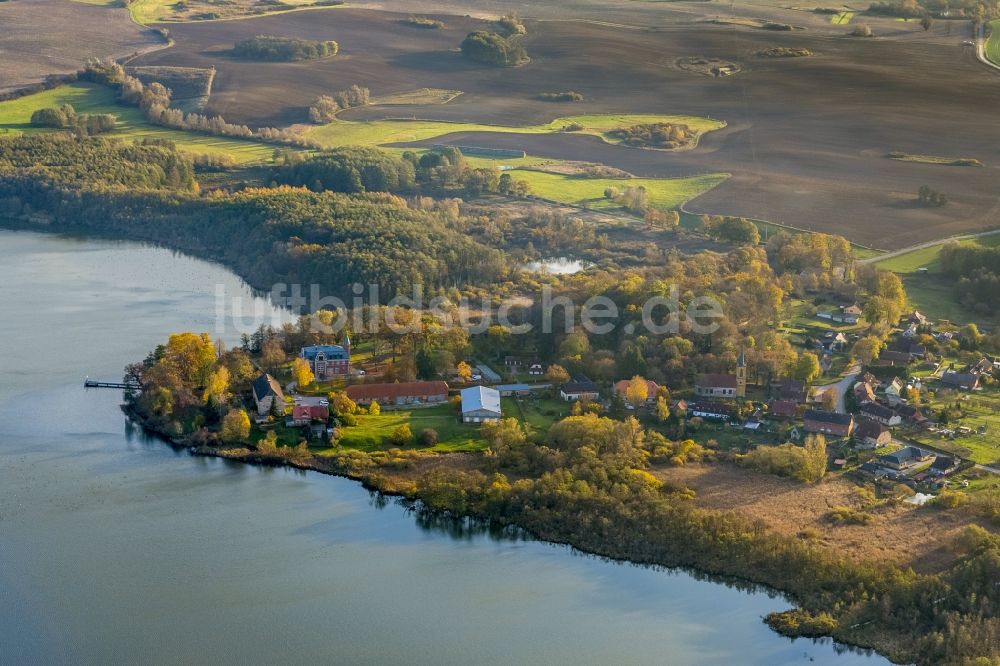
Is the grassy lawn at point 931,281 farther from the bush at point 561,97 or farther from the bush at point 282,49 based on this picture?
the bush at point 282,49

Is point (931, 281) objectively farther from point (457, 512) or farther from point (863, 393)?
point (457, 512)

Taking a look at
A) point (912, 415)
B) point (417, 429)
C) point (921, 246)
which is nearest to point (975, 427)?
point (912, 415)

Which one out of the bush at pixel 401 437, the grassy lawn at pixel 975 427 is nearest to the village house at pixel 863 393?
the grassy lawn at pixel 975 427

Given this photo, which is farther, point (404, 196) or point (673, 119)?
point (673, 119)

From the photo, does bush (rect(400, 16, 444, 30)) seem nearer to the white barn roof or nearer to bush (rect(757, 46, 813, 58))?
bush (rect(757, 46, 813, 58))

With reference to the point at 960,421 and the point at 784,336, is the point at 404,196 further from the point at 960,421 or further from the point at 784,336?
the point at 960,421

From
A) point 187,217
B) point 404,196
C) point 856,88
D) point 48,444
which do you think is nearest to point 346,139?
point 404,196
